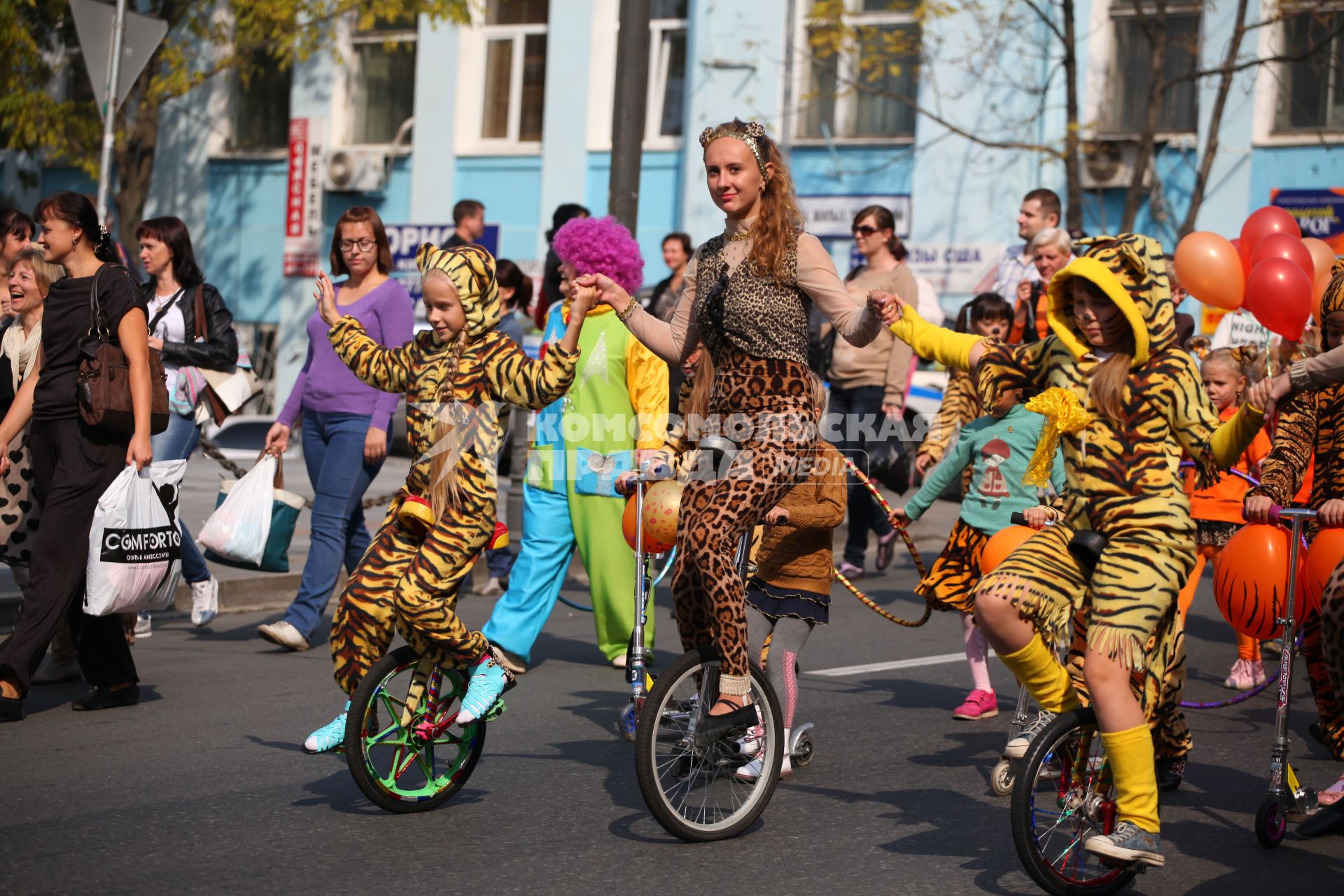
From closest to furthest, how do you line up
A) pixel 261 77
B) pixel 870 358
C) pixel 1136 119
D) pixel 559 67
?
pixel 870 358, pixel 1136 119, pixel 559 67, pixel 261 77

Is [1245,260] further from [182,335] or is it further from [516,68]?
[516,68]

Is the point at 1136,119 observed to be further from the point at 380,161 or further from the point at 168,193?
the point at 168,193

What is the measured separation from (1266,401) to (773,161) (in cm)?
180

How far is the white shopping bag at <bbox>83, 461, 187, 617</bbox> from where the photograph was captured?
6.71 metres

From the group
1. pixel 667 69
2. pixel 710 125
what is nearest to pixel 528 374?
pixel 710 125

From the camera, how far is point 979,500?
718 cm

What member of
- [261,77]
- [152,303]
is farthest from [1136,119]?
[152,303]

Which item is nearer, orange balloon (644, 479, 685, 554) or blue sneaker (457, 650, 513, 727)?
blue sneaker (457, 650, 513, 727)

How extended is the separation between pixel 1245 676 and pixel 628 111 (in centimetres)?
581

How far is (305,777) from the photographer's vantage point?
19.6 feet

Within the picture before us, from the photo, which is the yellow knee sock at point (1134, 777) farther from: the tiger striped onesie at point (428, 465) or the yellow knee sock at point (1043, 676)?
the tiger striped onesie at point (428, 465)

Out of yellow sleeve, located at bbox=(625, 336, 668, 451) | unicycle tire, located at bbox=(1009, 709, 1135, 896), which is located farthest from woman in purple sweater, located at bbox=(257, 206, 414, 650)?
unicycle tire, located at bbox=(1009, 709, 1135, 896)

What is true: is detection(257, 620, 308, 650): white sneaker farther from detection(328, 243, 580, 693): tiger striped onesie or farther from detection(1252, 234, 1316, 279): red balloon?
detection(1252, 234, 1316, 279): red balloon

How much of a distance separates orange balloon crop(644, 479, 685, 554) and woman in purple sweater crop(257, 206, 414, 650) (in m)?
2.62
